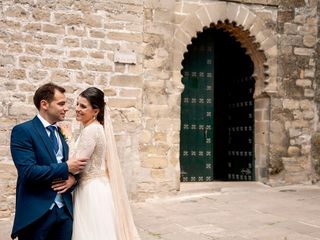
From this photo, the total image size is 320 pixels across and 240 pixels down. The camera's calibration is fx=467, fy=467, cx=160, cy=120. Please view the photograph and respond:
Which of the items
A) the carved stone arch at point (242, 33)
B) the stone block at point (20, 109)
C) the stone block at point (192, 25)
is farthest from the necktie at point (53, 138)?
the stone block at point (192, 25)

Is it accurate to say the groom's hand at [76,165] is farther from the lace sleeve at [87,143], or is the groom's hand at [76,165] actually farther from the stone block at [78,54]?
the stone block at [78,54]

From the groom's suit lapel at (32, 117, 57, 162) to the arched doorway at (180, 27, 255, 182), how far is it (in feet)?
18.4

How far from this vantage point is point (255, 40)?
8258mm

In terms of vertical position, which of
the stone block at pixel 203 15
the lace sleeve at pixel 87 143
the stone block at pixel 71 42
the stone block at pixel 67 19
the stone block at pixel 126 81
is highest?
the stone block at pixel 203 15

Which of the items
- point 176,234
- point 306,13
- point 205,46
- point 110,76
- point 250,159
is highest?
point 306,13

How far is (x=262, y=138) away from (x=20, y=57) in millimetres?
4401

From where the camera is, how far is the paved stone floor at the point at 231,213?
198 inches

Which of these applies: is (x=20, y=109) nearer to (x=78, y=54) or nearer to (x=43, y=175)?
(x=78, y=54)

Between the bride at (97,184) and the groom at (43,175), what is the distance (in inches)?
4.1

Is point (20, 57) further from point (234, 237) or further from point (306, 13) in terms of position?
point (306, 13)

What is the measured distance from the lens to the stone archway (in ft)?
25.7

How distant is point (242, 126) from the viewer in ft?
29.5

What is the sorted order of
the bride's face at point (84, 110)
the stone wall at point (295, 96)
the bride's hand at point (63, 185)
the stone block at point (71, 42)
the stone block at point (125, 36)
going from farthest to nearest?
the stone wall at point (295, 96), the stone block at point (125, 36), the stone block at point (71, 42), the bride's face at point (84, 110), the bride's hand at point (63, 185)

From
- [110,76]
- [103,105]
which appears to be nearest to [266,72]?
[110,76]
